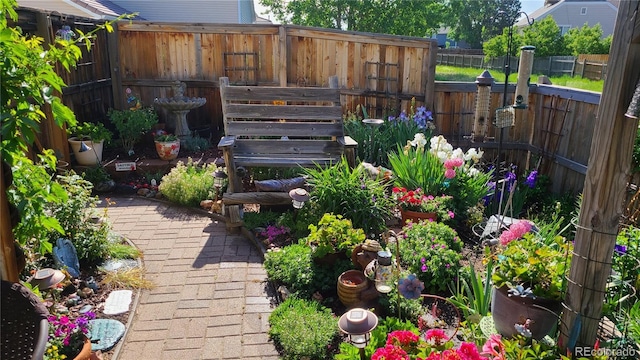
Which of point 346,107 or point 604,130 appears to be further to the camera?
point 346,107

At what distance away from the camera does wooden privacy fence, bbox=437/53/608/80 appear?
1806 cm

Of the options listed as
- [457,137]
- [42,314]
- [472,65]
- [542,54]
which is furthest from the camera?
[472,65]

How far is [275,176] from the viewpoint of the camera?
5320 mm

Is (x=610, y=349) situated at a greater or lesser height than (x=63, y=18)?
lesser

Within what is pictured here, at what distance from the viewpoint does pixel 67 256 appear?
3.51 m

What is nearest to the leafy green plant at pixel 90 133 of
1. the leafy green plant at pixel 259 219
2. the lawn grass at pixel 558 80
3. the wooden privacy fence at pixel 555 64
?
the leafy green plant at pixel 259 219

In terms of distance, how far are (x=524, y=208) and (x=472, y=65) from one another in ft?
78.7

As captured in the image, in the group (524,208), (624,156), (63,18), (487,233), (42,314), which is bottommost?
(524,208)

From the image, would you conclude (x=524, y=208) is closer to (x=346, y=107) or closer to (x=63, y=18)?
(x=346, y=107)

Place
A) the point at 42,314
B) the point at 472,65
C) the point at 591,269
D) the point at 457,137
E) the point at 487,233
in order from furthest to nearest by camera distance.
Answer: the point at 472,65, the point at 457,137, the point at 487,233, the point at 591,269, the point at 42,314

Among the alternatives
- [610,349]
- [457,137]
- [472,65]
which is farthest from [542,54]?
[610,349]

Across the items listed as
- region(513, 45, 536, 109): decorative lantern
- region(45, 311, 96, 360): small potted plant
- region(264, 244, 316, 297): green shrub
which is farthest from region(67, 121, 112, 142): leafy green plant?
region(513, 45, 536, 109): decorative lantern

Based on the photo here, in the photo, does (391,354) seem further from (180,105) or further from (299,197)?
(180,105)

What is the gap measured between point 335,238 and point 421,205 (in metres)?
1.12
